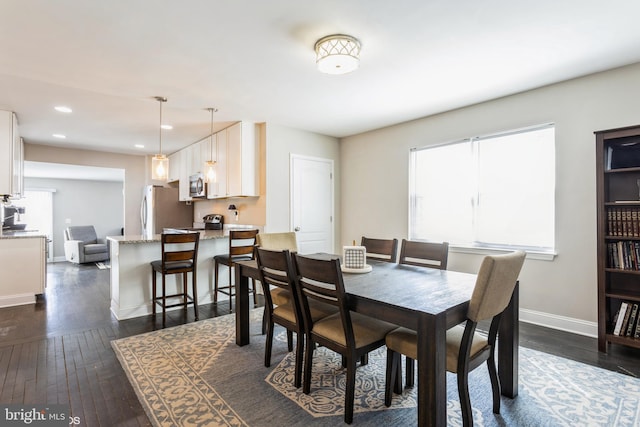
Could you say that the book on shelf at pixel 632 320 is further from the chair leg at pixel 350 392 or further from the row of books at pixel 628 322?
the chair leg at pixel 350 392

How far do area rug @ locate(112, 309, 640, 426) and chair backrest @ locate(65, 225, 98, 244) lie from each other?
6168mm

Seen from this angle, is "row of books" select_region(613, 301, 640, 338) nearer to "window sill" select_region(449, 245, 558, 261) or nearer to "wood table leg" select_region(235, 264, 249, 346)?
"window sill" select_region(449, 245, 558, 261)

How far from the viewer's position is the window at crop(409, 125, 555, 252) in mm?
3338

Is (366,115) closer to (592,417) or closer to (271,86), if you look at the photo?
(271,86)

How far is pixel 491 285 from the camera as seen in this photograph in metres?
1.59

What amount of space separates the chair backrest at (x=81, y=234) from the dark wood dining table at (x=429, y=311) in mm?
7096

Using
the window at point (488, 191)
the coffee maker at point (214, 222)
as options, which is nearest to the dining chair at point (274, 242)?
the window at point (488, 191)

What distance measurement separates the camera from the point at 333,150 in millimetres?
5473

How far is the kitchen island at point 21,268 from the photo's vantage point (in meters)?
4.00

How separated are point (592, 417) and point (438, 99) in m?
3.08

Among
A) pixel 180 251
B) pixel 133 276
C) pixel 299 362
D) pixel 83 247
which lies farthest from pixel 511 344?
pixel 83 247

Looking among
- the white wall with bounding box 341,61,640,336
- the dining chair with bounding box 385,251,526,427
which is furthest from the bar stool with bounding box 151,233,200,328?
the white wall with bounding box 341,61,640,336

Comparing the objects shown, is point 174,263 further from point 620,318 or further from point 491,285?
point 620,318

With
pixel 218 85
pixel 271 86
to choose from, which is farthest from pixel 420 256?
pixel 218 85
